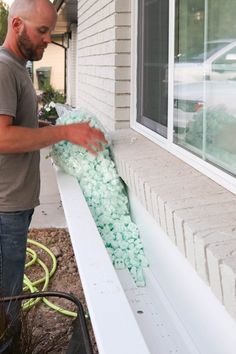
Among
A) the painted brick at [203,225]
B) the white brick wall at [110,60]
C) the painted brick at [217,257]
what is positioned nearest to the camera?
the painted brick at [217,257]

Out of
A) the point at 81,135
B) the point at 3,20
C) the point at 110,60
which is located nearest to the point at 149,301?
the point at 81,135

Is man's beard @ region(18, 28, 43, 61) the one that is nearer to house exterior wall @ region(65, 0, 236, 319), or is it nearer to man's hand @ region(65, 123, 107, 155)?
man's hand @ region(65, 123, 107, 155)

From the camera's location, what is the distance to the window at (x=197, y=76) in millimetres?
2299

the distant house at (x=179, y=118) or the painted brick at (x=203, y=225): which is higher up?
the distant house at (x=179, y=118)

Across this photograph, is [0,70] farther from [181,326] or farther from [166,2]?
[181,326]

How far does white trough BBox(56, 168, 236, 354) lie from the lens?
1673mm

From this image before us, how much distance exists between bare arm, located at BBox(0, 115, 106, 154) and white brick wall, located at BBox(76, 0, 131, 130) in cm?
127

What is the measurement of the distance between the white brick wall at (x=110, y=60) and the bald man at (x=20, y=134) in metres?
1.13

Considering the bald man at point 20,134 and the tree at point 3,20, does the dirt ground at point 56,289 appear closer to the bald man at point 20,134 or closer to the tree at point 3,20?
the bald man at point 20,134

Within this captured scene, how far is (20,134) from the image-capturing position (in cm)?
225

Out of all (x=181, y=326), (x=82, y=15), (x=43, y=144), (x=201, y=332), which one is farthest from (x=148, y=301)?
(x=82, y=15)

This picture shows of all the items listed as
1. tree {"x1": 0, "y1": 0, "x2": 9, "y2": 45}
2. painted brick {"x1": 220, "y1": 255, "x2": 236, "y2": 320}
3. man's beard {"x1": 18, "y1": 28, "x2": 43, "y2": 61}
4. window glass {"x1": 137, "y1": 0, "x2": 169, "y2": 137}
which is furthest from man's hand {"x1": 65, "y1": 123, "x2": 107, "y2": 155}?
tree {"x1": 0, "y1": 0, "x2": 9, "y2": 45}

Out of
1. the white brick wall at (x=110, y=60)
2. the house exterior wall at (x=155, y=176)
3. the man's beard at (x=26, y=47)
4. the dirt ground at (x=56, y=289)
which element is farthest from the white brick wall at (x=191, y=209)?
the dirt ground at (x=56, y=289)

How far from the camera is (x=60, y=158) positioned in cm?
335
